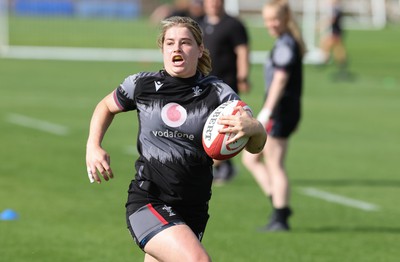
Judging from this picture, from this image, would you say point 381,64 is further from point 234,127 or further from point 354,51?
point 234,127

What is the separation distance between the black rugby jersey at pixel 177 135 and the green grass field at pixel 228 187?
9.63 feet

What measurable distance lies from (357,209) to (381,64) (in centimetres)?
2622

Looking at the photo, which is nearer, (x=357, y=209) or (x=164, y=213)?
(x=164, y=213)

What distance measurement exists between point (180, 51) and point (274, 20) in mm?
4094

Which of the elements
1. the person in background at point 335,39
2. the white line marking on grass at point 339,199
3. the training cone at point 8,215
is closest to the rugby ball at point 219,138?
the training cone at point 8,215

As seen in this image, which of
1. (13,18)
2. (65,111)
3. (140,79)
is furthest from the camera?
(13,18)

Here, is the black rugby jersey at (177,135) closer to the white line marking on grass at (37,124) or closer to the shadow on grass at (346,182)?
the shadow on grass at (346,182)

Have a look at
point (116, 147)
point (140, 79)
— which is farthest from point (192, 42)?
point (116, 147)

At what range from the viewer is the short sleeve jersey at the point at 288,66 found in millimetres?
10672

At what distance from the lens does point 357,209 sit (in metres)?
12.3

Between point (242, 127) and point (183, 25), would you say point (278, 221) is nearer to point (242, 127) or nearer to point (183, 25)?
point (183, 25)

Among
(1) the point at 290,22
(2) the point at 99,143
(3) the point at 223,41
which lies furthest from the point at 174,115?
(3) the point at 223,41

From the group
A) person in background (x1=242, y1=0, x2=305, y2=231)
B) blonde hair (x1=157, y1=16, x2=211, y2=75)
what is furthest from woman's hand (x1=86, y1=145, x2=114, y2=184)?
person in background (x1=242, y1=0, x2=305, y2=231)

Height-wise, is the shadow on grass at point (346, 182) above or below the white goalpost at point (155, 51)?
above
